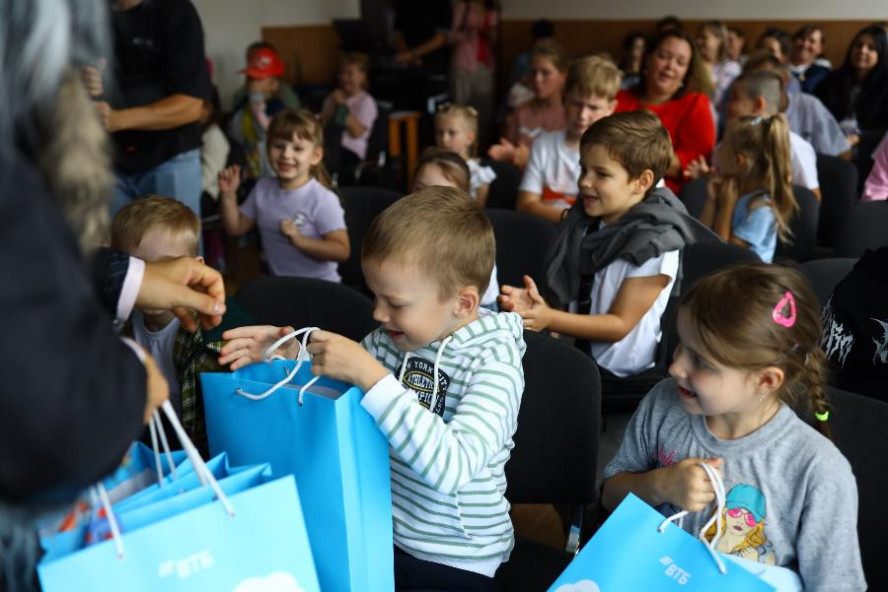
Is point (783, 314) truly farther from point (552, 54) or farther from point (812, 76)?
point (812, 76)

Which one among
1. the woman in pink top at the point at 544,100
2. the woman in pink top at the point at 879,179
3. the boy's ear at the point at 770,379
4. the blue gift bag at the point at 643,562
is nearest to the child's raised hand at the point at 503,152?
the woman in pink top at the point at 544,100

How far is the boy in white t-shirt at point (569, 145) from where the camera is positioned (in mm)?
3094

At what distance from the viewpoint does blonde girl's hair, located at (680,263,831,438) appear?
1.27m

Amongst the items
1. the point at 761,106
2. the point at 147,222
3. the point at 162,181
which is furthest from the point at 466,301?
the point at 761,106

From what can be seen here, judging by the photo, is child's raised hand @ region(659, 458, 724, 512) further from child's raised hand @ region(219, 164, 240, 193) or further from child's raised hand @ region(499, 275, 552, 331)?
child's raised hand @ region(219, 164, 240, 193)

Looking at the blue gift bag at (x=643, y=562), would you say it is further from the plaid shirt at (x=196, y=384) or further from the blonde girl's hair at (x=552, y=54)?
the blonde girl's hair at (x=552, y=54)

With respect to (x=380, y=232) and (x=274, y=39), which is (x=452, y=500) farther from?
(x=274, y=39)

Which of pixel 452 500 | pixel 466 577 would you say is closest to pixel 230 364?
pixel 452 500

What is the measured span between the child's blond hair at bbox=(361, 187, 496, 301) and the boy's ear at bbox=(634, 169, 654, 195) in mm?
913

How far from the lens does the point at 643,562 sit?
1.15m

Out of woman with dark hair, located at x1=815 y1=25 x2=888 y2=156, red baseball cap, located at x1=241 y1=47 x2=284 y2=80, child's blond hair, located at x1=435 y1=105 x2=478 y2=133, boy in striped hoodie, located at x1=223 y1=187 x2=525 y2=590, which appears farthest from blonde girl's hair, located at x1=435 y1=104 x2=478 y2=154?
woman with dark hair, located at x1=815 y1=25 x2=888 y2=156

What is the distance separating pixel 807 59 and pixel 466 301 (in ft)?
19.3

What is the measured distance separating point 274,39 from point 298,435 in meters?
6.60

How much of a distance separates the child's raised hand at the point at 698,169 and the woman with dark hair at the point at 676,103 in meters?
0.05
